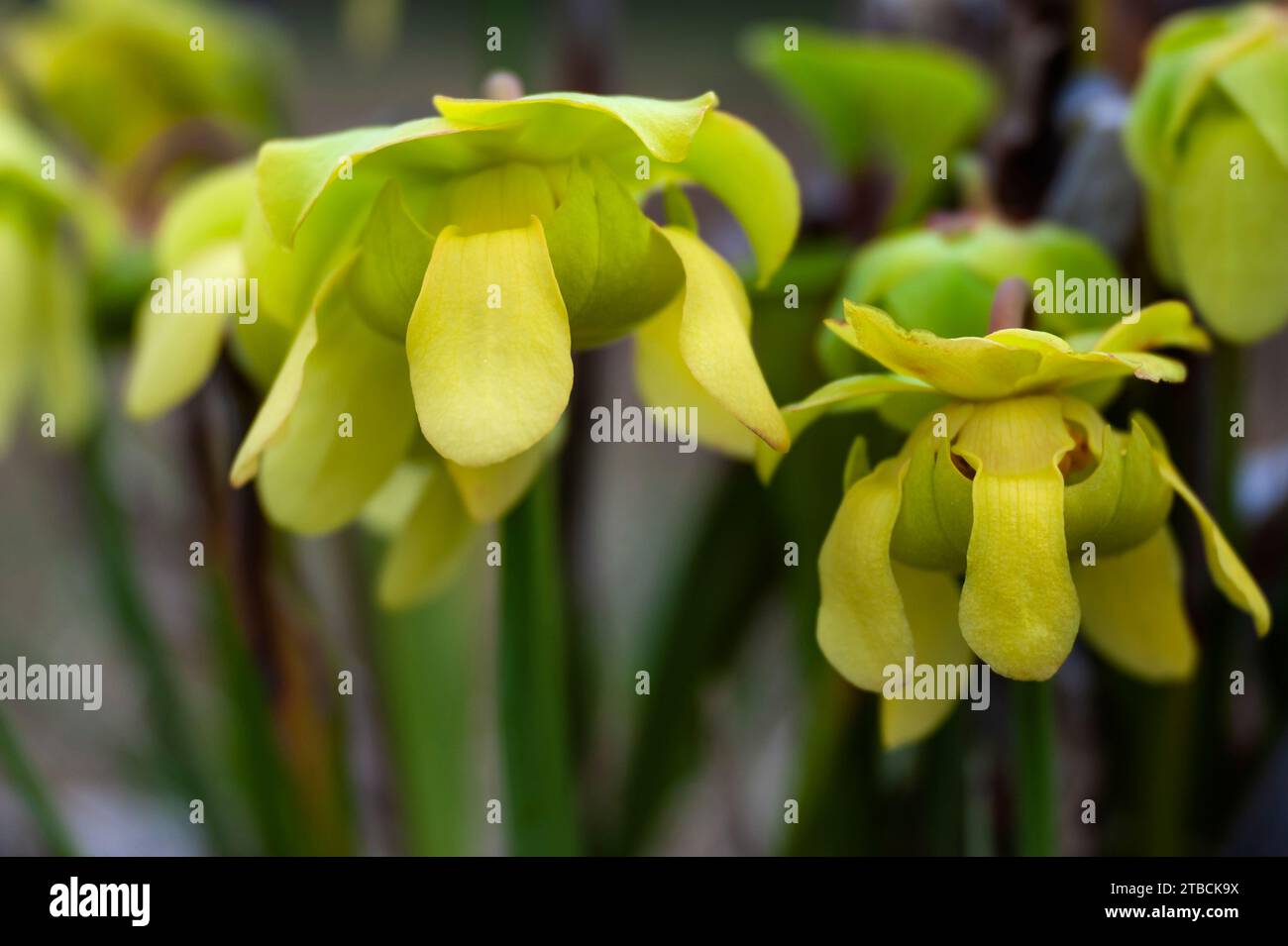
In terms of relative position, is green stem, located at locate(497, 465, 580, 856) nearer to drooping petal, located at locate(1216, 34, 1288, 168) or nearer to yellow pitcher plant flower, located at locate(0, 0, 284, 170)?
drooping petal, located at locate(1216, 34, 1288, 168)

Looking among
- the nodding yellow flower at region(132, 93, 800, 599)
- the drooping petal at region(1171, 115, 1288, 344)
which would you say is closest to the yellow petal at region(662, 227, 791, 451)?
the nodding yellow flower at region(132, 93, 800, 599)

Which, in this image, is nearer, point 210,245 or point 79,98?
point 210,245

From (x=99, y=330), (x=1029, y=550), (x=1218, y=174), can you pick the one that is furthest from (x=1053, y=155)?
(x=99, y=330)

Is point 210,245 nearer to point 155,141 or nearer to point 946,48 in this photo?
point 155,141

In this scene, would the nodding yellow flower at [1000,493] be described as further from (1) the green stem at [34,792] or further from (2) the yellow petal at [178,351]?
(1) the green stem at [34,792]

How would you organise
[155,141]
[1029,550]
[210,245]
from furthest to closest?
[155,141], [210,245], [1029,550]

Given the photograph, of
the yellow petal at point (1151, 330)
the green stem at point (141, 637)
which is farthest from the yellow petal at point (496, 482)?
the green stem at point (141, 637)

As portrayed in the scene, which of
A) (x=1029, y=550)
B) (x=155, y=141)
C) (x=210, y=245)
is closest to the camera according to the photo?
(x=1029, y=550)
